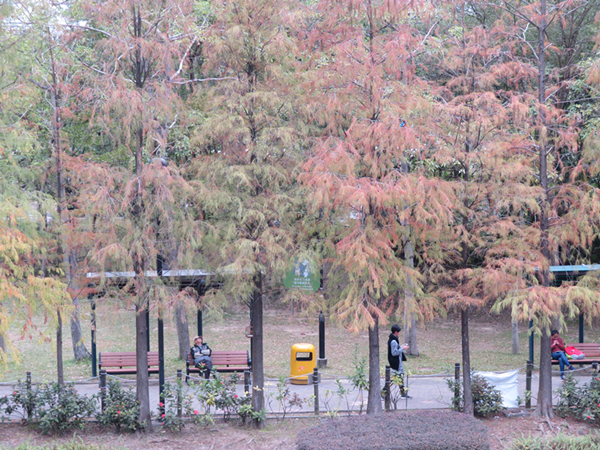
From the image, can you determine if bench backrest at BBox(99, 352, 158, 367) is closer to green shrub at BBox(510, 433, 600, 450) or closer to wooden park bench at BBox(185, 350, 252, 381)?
wooden park bench at BBox(185, 350, 252, 381)

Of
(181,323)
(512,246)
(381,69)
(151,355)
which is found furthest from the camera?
(181,323)

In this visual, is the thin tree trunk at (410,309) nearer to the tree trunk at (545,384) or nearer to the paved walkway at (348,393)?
the paved walkway at (348,393)

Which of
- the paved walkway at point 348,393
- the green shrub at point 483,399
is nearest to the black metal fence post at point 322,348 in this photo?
the paved walkway at point 348,393

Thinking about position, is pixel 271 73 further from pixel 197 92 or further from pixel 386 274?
pixel 386 274

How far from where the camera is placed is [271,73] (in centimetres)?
1061

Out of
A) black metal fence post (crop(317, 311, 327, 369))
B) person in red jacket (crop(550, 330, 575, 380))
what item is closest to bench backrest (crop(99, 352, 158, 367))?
black metal fence post (crop(317, 311, 327, 369))

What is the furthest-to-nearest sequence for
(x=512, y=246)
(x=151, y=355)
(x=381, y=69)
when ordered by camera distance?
(x=151, y=355) → (x=512, y=246) → (x=381, y=69)

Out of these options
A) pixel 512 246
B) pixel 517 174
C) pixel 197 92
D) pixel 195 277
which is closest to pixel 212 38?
pixel 197 92

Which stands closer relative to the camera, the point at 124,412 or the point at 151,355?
the point at 124,412

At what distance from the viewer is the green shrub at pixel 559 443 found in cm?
843

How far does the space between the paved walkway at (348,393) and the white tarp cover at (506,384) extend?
97 centimetres

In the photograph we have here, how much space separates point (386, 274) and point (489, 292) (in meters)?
2.16

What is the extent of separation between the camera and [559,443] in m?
8.58

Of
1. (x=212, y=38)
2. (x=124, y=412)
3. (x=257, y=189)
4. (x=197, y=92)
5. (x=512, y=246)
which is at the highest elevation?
(x=212, y=38)
